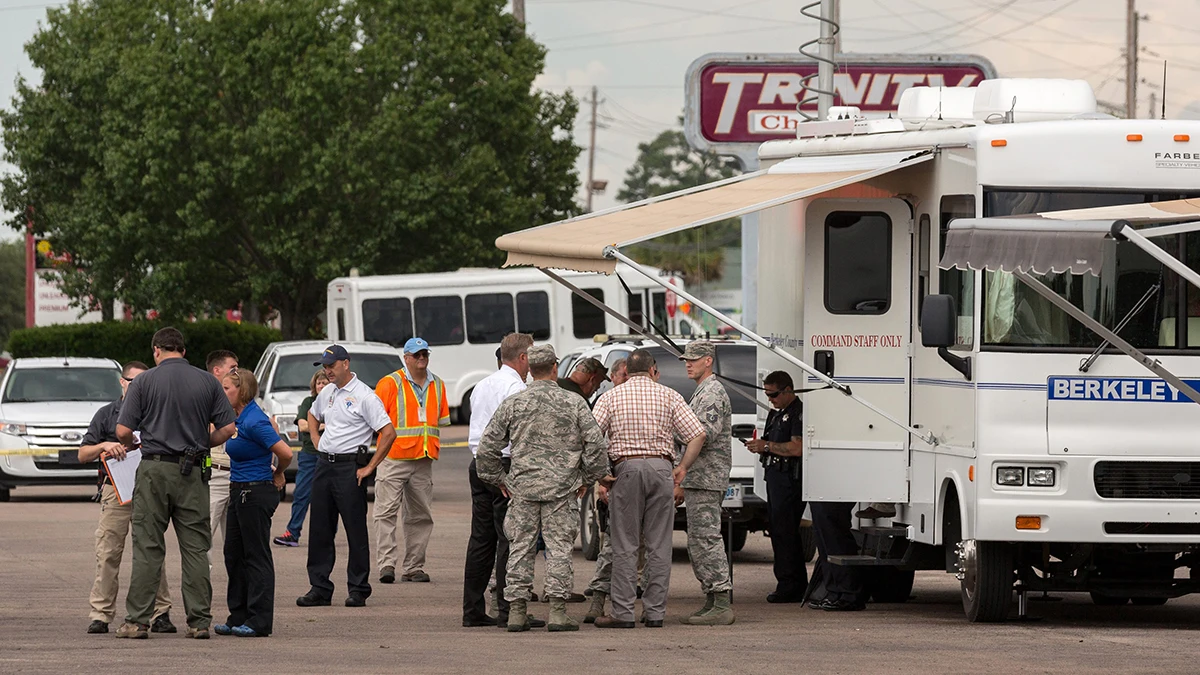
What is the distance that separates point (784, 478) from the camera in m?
13.8

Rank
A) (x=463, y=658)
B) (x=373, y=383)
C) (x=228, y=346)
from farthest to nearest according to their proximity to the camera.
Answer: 1. (x=228, y=346)
2. (x=373, y=383)
3. (x=463, y=658)

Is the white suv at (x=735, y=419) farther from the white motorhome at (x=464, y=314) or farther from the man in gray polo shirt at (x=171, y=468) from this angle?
the white motorhome at (x=464, y=314)

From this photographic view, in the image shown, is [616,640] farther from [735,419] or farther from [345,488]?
[735,419]

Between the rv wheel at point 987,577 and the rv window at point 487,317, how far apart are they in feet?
85.0

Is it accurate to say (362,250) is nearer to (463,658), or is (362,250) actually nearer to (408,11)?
(408,11)

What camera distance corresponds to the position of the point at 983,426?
464 inches

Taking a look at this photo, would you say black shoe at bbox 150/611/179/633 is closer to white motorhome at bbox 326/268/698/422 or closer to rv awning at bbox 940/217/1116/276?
rv awning at bbox 940/217/1116/276

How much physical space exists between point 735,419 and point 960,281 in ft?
15.8

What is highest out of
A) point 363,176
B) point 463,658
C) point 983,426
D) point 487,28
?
point 487,28

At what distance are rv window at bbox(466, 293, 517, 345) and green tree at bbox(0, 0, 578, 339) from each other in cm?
466

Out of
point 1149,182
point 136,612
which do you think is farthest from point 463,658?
point 1149,182

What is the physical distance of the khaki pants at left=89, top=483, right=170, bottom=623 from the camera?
39.1 ft

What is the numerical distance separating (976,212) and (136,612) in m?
5.68

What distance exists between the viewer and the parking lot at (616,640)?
10.5 meters
